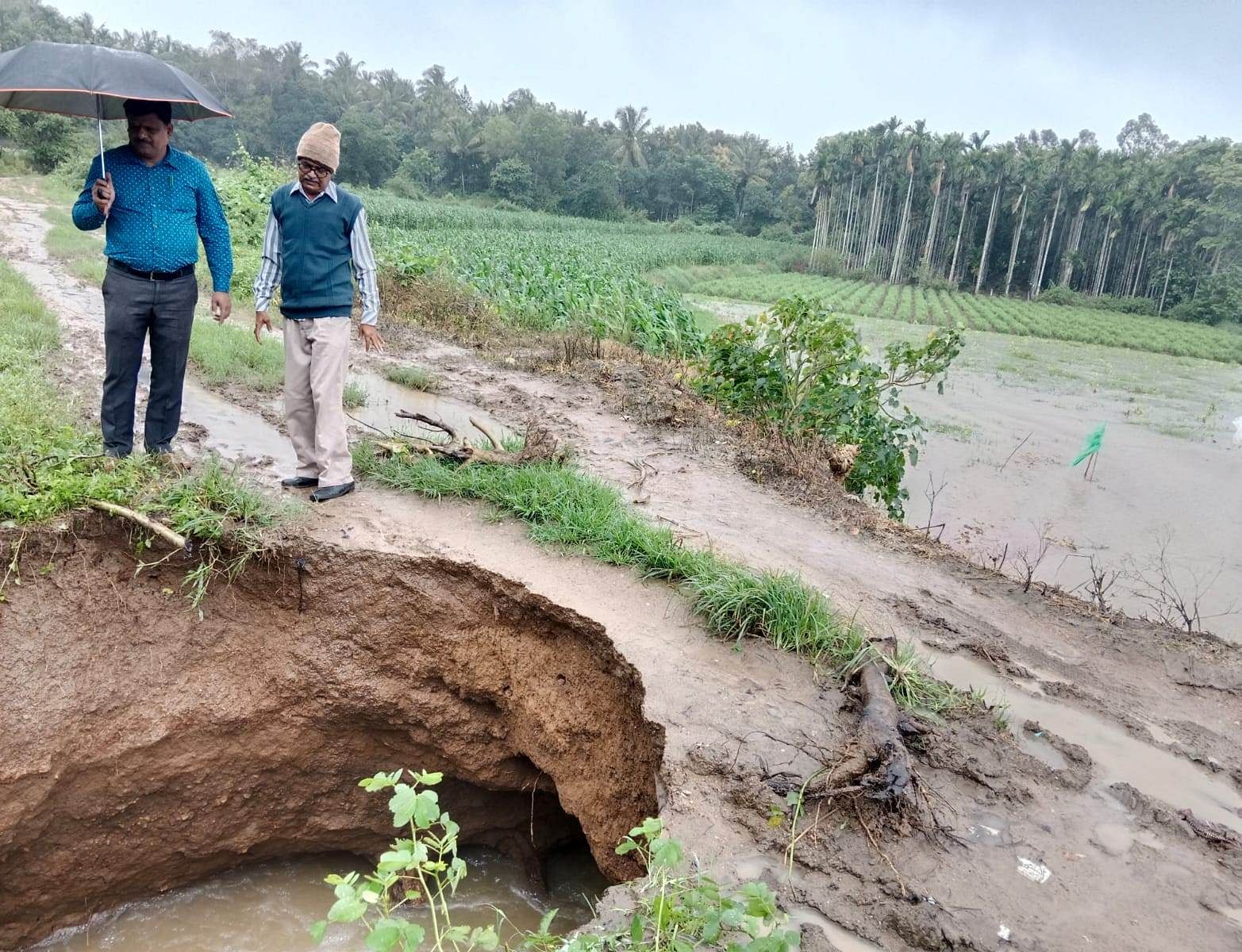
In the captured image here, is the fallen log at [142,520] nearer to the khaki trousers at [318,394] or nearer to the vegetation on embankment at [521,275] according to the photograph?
the khaki trousers at [318,394]

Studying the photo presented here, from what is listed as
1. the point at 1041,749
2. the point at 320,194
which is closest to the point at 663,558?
the point at 1041,749

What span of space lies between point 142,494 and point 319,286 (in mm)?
1306

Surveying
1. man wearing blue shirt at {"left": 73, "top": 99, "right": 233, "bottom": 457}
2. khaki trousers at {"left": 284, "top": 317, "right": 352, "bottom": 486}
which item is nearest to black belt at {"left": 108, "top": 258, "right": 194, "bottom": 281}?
man wearing blue shirt at {"left": 73, "top": 99, "right": 233, "bottom": 457}

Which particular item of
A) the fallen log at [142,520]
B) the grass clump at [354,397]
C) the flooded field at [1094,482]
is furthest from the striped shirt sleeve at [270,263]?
the flooded field at [1094,482]

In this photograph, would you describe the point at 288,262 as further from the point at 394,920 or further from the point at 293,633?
the point at 394,920

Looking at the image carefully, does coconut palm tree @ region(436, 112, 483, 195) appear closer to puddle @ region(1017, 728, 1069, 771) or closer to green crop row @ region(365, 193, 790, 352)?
green crop row @ region(365, 193, 790, 352)

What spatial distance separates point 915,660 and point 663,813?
166 cm

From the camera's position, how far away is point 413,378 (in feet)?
27.5

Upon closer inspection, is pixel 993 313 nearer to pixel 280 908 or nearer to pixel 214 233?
pixel 214 233

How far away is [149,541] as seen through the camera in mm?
3711

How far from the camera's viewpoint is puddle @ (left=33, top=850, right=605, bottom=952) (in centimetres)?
395

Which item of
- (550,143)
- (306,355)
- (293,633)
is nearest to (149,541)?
(293,633)

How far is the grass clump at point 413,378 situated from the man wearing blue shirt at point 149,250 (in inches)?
158

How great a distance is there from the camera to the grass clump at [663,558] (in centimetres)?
357
